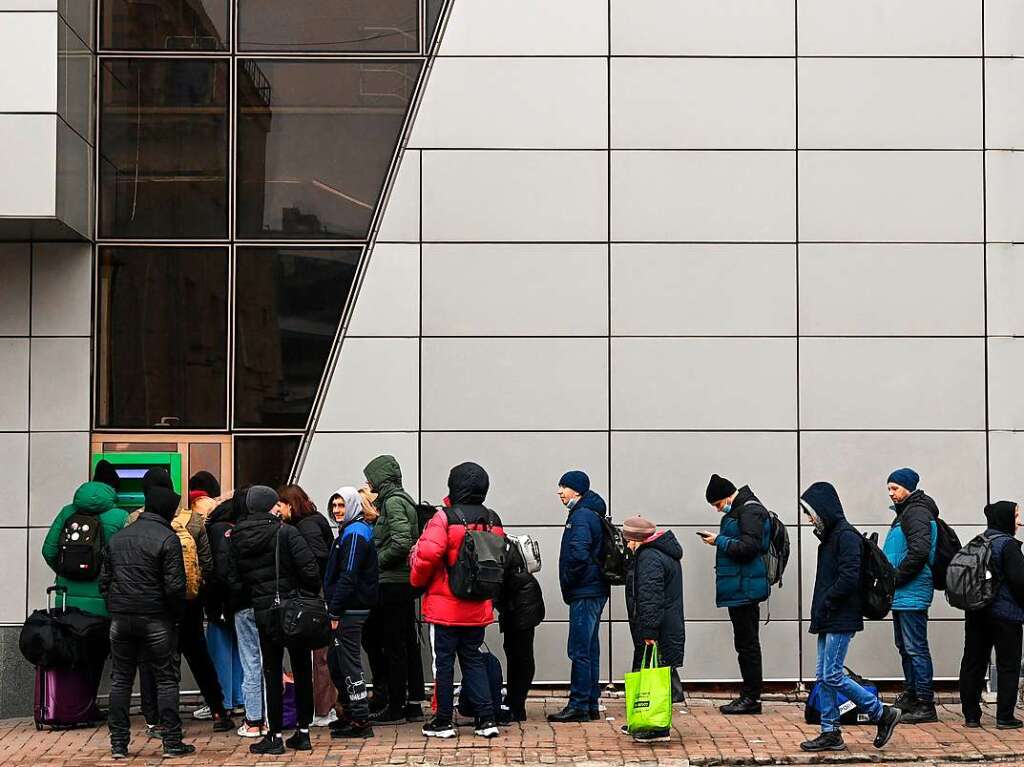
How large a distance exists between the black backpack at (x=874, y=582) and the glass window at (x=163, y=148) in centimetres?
614

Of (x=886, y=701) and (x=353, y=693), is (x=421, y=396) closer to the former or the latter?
(x=353, y=693)

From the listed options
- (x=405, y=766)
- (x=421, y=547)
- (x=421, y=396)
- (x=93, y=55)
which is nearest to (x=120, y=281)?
(x=93, y=55)

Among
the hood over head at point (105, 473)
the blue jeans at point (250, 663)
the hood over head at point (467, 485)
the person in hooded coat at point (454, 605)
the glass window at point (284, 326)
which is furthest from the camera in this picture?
the glass window at point (284, 326)

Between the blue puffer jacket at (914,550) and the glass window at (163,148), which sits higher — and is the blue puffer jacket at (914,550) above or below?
below

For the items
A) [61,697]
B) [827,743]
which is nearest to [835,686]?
[827,743]

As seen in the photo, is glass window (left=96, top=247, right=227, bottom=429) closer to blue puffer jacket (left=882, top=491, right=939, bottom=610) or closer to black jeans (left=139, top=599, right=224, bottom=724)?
black jeans (left=139, top=599, right=224, bottom=724)

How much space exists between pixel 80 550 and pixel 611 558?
4131 millimetres

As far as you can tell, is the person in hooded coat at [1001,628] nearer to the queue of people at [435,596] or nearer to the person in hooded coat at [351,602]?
the queue of people at [435,596]

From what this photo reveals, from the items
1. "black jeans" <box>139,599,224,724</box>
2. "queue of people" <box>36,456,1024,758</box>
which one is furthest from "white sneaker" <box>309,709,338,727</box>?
"black jeans" <box>139,599,224,724</box>

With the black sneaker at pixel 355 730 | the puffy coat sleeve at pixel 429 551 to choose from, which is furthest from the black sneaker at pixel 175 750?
the puffy coat sleeve at pixel 429 551

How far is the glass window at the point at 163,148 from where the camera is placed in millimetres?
11984

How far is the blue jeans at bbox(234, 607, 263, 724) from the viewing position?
9969mm

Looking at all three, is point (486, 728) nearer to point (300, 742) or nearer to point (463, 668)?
point (463, 668)

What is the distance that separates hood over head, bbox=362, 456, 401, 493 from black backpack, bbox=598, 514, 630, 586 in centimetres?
162
